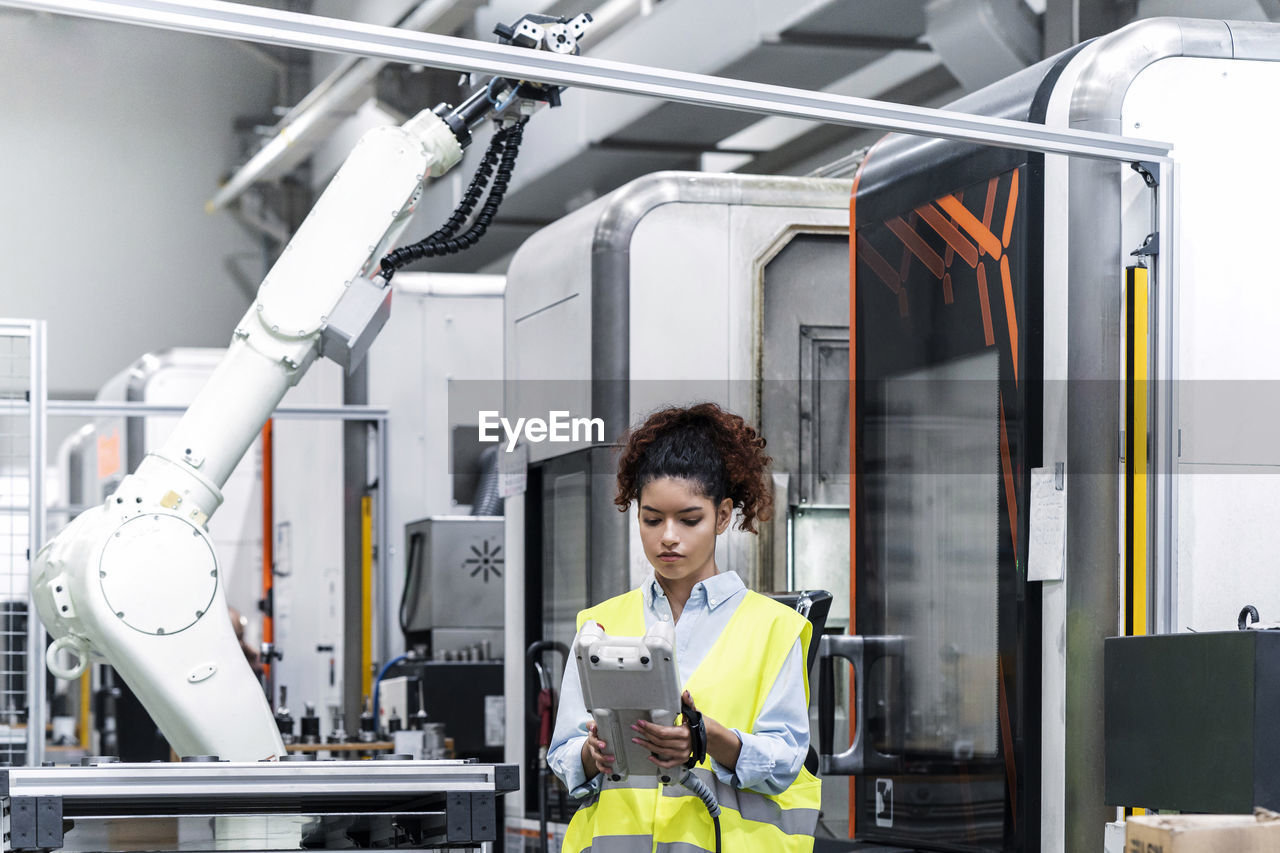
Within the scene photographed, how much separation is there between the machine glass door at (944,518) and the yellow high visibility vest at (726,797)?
3.28 ft

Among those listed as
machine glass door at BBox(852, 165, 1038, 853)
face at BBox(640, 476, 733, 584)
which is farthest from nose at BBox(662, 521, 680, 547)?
machine glass door at BBox(852, 165, 1038, 853)

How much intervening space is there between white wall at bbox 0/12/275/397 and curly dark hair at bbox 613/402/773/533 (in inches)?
310

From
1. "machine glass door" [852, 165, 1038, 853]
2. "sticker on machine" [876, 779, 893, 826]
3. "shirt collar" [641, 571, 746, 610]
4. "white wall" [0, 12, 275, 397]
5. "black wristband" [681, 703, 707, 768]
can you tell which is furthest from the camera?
"white wall" [0, 12, 275, 397]

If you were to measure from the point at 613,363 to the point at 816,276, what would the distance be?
61 centimetres

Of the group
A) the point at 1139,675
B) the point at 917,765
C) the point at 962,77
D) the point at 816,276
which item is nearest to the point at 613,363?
the point at 816,276

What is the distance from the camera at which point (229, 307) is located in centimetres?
1202

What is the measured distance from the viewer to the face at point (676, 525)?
2219 mm

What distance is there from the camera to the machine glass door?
3.18 meters

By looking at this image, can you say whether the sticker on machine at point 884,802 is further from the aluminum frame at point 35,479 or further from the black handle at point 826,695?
the aluminum frame at point 35,479

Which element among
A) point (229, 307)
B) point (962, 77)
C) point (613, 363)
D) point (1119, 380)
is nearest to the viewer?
point (1119, 380)

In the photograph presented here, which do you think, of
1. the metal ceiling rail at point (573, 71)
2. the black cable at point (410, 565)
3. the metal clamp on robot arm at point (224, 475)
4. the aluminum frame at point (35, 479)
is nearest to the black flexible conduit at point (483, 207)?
the metal clamp on robot arm at point (224, 475)

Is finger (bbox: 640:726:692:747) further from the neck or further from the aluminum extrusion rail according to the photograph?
the aluminum extrusion rail

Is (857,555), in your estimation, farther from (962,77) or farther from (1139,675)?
(962,77)

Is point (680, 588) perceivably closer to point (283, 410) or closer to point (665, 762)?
point (665, 762)
